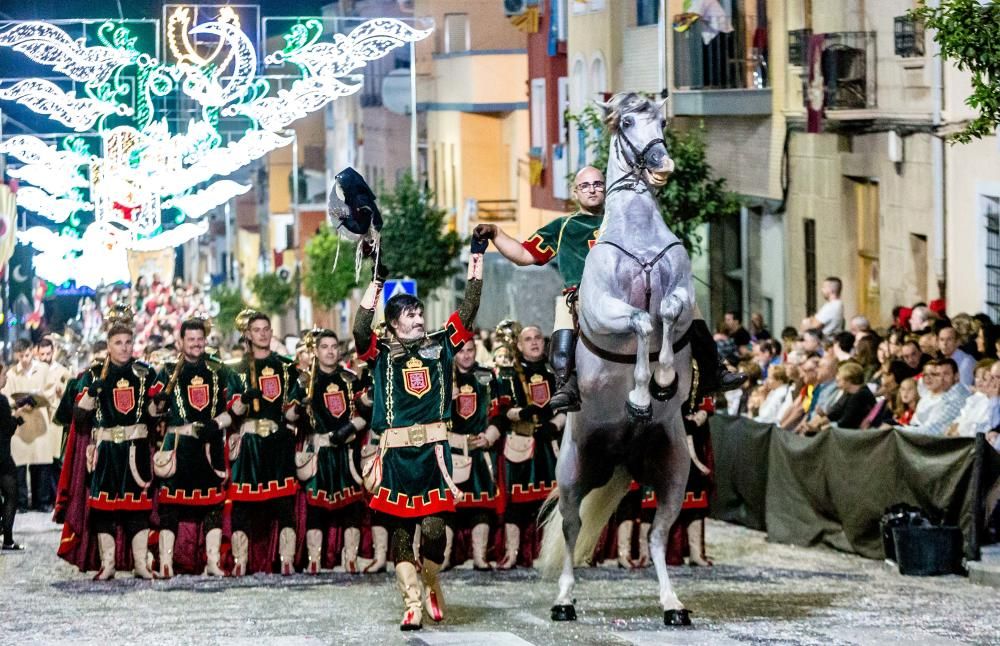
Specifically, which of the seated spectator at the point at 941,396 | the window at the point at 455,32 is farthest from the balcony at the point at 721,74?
the window at the point at 455,32

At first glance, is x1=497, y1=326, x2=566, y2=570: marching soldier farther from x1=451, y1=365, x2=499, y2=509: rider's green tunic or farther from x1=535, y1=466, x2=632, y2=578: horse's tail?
x1=535, y1=466, x2=632, y2=578: horse's tail

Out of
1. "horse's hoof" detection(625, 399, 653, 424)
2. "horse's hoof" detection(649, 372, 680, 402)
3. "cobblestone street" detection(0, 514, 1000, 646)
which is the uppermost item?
"horse's hoof" detection(649, 372, 680, 402)

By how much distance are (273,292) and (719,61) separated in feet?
110

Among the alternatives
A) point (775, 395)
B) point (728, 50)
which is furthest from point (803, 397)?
point (728, 50)

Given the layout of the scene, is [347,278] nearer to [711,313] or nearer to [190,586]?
[711,313]

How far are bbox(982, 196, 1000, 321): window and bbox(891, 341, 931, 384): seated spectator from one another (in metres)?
4.67

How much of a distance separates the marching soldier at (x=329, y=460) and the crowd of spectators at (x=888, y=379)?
145 inches

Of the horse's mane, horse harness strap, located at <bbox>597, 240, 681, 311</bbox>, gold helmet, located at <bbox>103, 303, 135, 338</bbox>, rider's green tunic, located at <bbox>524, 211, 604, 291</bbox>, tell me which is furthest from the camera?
gold helmet, located at <bbox>103, 303, 135, 338</bbox>

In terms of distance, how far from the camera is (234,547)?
15812 millimetres

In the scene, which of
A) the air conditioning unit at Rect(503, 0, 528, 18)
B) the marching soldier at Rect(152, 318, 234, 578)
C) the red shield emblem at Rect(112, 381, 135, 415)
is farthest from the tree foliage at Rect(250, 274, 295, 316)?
the red shield emblem at Rect(112, 381, 135, 415)

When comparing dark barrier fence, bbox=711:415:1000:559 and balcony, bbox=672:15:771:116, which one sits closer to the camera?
dark barrier fence, bbox=711:415:1000:559

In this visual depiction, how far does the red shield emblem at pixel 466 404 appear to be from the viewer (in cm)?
1545

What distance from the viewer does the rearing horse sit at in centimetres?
1139

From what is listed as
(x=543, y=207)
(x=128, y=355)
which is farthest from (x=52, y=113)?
(x=543, y=207)
